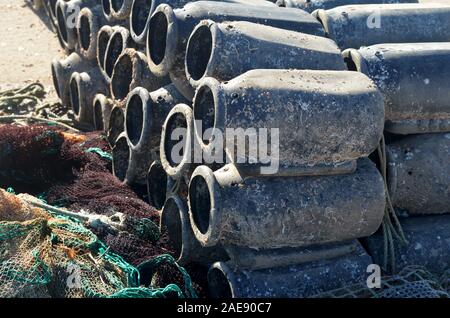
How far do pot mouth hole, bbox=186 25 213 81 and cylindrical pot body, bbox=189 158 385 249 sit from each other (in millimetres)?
805

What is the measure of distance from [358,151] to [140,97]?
175 centimetres

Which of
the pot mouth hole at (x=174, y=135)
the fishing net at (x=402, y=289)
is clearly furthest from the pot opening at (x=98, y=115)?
the fishing net at (x=402, y=289)

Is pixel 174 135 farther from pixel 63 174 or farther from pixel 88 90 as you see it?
pixel 88 90

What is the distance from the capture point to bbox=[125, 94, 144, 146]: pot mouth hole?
4688 millimetres

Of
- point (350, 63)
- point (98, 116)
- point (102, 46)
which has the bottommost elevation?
point (98, 116)

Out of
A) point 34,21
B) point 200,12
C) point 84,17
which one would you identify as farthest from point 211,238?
point 34,21

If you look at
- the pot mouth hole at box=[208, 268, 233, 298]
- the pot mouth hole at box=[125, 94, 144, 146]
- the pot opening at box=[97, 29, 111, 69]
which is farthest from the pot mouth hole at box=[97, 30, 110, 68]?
the pot mouth hole at box=[208, 268, 233, 298]

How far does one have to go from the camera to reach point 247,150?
3.37 metres

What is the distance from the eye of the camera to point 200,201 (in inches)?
147

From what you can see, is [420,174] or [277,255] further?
[420,174]

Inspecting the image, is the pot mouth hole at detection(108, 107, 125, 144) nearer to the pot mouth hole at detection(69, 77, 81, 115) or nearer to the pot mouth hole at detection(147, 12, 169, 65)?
the pot mouth hole at detection(147, 12, 169, 65)

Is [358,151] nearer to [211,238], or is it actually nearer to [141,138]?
[211,238]

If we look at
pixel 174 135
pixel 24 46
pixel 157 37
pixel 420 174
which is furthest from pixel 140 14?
pixel 24 46

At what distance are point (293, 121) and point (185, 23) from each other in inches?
50.6
